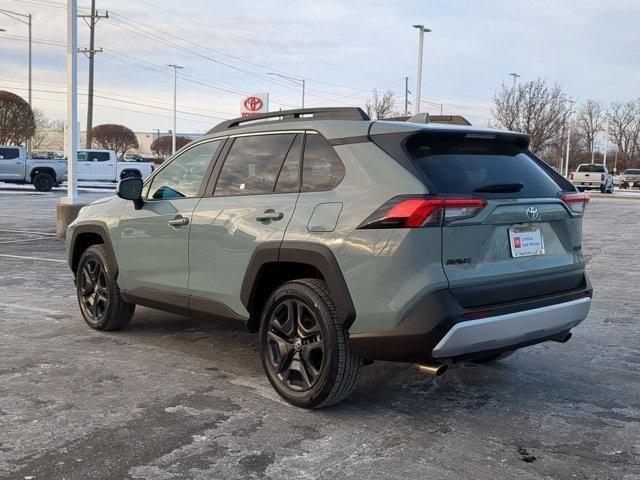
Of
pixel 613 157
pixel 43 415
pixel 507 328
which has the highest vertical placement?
pixel 613 157

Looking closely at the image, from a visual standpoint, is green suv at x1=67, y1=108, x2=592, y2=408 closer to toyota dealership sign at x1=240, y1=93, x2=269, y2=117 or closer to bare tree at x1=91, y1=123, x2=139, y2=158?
toyota dealership sign at x1=240, y1=93, x2=269, y2=117

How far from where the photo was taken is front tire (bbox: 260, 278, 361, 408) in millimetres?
3922

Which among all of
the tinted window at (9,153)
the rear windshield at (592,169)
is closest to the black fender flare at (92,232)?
the tinted window at (9,153)

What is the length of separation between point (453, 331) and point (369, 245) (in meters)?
0.65

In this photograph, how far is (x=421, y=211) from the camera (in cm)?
358

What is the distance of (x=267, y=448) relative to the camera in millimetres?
3590

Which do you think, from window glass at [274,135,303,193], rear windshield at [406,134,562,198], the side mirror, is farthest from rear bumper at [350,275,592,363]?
the side mirror

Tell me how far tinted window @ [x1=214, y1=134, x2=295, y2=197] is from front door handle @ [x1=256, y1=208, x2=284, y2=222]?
→ 0.62 feet

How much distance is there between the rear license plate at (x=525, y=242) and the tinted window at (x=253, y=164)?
157cm

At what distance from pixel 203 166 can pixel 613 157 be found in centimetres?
9067

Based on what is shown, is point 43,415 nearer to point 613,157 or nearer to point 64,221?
point 64,221

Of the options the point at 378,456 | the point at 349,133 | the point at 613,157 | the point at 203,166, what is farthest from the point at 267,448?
the point at 613,157

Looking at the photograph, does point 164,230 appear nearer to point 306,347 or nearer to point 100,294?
point 100,294

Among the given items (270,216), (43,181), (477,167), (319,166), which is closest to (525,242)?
(477,167)
